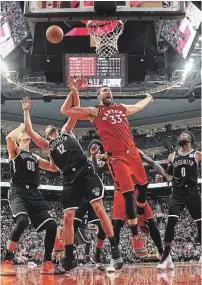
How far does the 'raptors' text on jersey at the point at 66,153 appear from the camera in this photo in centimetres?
558

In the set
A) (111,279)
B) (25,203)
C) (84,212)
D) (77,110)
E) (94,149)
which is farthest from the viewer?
(84,212)

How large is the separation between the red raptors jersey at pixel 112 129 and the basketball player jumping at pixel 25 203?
98 cm

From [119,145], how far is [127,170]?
0.33 metres

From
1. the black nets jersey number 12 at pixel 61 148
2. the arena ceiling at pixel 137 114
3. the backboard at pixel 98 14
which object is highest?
the arena ceiling at pixel 137 114

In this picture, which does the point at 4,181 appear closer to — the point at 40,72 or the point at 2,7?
the point at 40,72

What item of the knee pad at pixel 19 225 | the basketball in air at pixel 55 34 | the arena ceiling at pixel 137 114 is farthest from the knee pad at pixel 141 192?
the arena ceiling at pixel 137 114

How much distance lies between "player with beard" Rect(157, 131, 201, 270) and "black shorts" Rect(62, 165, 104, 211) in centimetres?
140

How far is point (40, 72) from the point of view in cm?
1530

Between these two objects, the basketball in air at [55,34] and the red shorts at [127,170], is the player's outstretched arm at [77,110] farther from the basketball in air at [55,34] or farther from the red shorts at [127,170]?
the basketball in air at [55,34]

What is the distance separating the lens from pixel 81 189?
5.54 m

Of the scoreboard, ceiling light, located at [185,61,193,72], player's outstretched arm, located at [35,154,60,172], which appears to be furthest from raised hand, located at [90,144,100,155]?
ceiling light, located at [185,61,193,72]

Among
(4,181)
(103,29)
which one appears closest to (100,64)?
(103,29)

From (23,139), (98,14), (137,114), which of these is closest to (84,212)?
(23,139)

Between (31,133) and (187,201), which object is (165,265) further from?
(31,133)
